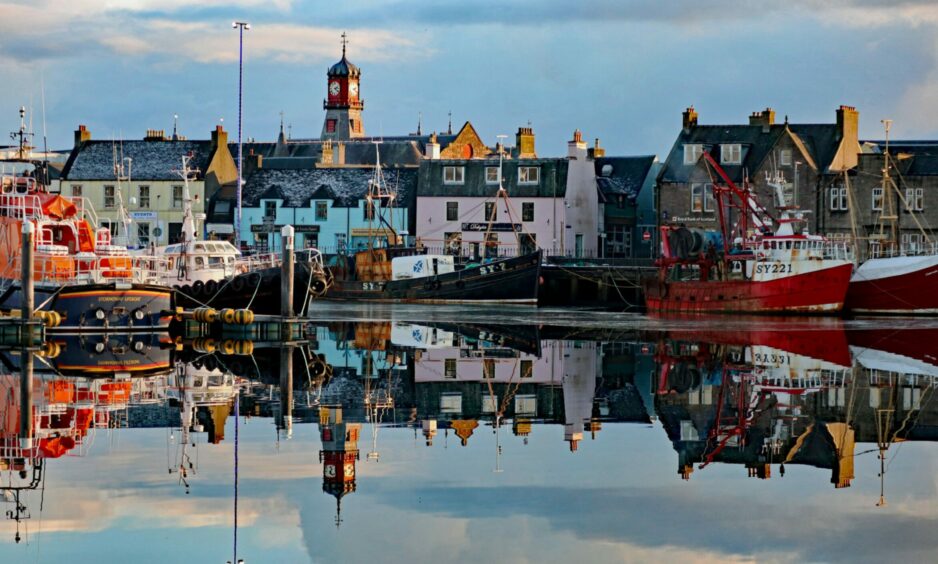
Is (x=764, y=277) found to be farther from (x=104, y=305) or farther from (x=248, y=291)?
(x=104, y=305)

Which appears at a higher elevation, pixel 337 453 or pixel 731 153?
pixel 731 153

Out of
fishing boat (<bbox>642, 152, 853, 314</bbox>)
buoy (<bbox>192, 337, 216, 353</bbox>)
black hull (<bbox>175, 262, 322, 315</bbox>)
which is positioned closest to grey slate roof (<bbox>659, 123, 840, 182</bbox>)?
fishing boat (<bbox>642, 152, 853, 314</bbox>)

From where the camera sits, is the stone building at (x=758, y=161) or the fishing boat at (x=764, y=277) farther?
the stone building at (x=758, y=161)

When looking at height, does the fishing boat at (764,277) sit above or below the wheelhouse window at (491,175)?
below

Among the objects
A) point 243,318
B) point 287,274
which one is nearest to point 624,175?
point 243,318

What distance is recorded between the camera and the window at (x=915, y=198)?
222 ft

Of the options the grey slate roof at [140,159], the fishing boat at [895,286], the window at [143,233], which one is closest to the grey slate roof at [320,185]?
the grey slate roof at [140,159]

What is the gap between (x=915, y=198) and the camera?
6781 cm

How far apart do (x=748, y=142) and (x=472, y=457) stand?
5510 centimetres

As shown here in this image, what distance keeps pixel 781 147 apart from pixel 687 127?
5524 mm

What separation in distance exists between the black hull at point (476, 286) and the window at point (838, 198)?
1383 centimetres

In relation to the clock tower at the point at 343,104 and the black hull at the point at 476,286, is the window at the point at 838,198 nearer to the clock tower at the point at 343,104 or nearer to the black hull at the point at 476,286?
the black hull at the point at 476,286

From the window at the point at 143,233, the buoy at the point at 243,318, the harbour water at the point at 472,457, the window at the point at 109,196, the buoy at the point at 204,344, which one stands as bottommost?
the harbour water at the point at 472,457

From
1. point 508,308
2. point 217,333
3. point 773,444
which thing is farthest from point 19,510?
point 508,308
